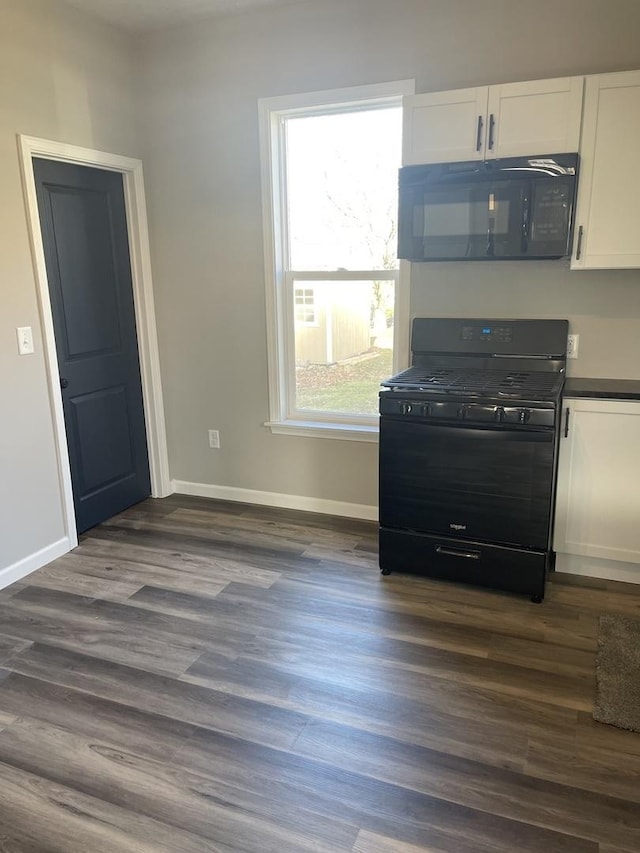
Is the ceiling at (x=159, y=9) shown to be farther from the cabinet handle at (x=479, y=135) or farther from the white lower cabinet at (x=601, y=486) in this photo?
the white lower cabinet at (x=601, y=486)

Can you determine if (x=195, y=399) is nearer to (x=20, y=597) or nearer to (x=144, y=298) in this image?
(x=144, y=298)

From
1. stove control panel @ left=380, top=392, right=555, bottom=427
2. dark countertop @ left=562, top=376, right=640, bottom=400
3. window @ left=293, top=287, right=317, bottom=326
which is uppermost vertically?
window @ left=293, top=287, right=317, bottom=326

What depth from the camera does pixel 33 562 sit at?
3152mm

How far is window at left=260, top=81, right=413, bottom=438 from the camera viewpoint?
3326 millimetres

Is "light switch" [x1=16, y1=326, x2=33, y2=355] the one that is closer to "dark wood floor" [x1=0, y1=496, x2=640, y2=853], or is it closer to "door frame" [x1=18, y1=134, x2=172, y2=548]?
"door frame" [x1=18, y1=134, x2=172, y2=548]

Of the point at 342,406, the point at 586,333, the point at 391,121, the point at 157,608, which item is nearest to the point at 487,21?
the point at 391,121

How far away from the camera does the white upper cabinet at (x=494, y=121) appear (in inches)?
103

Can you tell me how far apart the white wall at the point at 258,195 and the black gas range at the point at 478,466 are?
262mm

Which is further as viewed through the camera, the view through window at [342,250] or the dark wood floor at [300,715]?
the view through window at [342,250]

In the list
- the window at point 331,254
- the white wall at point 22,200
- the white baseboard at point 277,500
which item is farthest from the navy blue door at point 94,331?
the window at point 331,254

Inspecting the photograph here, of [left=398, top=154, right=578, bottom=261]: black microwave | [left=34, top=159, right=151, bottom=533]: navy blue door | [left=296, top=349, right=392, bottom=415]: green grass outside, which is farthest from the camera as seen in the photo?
[left=296, top=349, right=392, bottom=415]: green grass outside

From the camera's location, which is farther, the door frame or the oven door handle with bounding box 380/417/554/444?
the door frame

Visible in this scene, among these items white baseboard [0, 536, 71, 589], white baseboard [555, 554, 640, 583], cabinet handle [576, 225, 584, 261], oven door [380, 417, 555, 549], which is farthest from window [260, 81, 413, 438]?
white baseboard [0, 536, 71, 589]

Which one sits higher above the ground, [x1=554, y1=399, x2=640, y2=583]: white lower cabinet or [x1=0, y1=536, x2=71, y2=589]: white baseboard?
[x1=554, y1=399, x2=640, y2=583]: white lower cabinet
